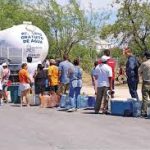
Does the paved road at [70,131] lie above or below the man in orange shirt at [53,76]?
below

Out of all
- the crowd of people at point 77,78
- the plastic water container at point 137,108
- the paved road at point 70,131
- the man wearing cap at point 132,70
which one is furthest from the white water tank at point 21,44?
the plastic water container at point 137,108

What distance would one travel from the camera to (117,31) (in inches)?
1549

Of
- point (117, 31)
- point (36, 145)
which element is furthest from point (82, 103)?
point (117, 31)

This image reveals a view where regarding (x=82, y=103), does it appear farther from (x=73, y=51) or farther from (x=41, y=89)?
(x=73, y=51)

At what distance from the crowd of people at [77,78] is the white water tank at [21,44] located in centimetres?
454

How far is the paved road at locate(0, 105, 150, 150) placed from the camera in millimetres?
11219

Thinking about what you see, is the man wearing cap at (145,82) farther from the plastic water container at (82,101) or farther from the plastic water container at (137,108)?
the plastic water container at (82,101)

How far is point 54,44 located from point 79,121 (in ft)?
83.4

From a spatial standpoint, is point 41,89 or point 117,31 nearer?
point 41,89

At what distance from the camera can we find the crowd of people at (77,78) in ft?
55.4

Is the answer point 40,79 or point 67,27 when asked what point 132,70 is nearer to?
point 40,79

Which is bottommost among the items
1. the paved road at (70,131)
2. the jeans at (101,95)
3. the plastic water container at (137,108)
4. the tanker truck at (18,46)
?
the paved road at (70,131)

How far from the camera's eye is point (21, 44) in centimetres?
2683

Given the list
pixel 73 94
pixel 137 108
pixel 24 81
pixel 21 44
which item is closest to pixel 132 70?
pixel 137 108
